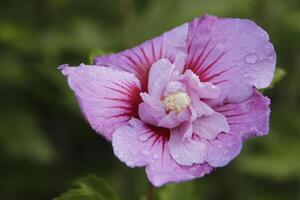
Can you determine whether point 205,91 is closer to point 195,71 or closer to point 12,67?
point 195,71

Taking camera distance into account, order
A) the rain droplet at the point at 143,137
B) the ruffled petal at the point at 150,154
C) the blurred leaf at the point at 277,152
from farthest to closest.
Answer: the blurred leaf at the point at 277,152, the rain droplet at the point at 143,137, the ruffled petal at the point at 150,154

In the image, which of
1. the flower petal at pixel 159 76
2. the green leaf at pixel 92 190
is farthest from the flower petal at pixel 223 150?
the green leaf at pixel 92 190

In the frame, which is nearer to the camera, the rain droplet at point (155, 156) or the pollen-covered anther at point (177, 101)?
the rain droplet at point (155, 156)

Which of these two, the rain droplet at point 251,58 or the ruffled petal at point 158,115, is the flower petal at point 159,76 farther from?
the rain droplet at point 251,58

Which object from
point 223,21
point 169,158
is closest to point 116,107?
point 169,158

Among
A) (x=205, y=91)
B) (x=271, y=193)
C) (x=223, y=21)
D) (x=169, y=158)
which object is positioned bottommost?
(x=271, y=193)

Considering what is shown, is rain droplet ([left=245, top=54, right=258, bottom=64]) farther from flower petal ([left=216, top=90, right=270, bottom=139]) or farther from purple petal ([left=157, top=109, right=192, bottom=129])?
purple petal ([left=157, top=109, right=192, bottom=129])

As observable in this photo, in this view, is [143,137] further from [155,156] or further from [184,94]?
[184,94]
